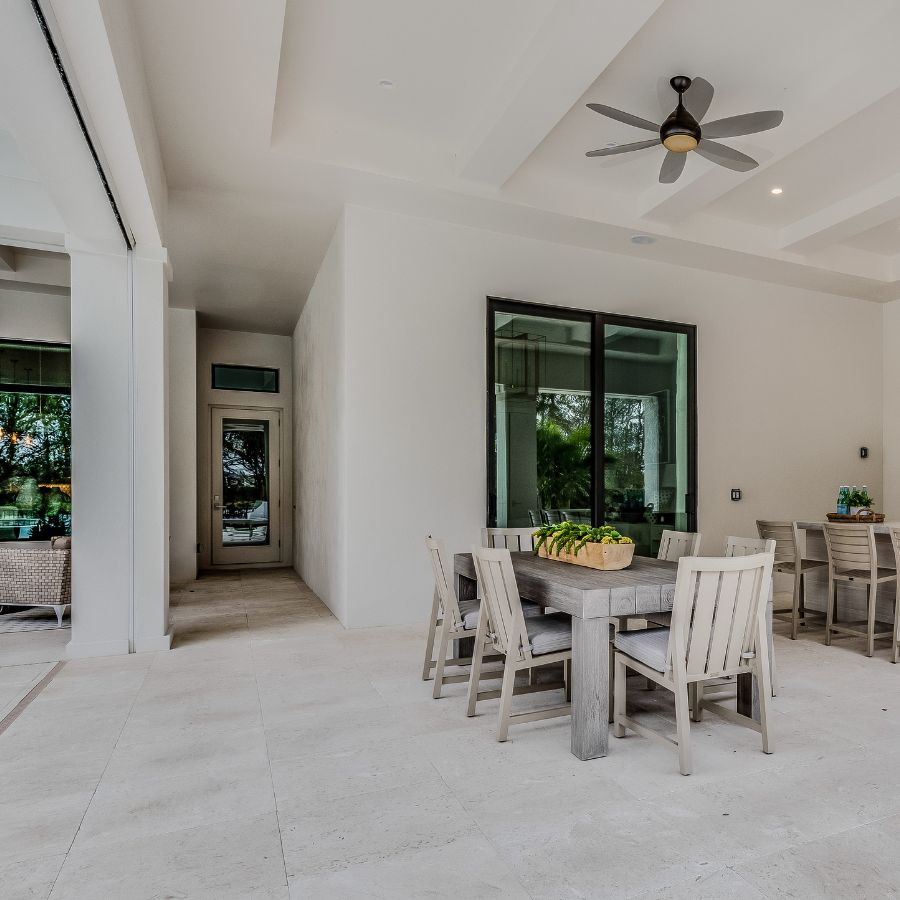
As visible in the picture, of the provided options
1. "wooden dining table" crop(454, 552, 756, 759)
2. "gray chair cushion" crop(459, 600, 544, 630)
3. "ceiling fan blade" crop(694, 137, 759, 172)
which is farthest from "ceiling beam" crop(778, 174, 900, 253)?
"gray chair cushion" crop(459, 600, 544, 630)

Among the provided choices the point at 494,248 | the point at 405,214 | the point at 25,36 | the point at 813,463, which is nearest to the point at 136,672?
the point at 25,36

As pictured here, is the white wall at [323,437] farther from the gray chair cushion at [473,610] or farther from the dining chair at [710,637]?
the dining chair at [710,637]

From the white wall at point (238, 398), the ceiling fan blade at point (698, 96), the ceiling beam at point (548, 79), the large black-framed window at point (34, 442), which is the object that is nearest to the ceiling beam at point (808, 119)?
the ceiling fan blade at point (698, 96)

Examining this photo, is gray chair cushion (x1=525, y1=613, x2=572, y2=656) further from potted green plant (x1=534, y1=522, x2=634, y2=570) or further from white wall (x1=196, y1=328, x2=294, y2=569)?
white wall (x1=196, y1=328, x2=294, y2=569)

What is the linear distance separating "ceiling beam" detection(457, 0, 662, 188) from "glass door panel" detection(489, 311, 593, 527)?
1448mm

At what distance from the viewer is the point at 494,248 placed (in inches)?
221

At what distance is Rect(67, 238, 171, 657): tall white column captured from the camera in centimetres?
429

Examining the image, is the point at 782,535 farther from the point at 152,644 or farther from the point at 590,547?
the point at 152,644

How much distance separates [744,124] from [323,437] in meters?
4.24

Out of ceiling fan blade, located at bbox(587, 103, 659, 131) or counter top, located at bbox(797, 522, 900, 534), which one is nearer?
ceiling fan blade, located at bbox(587, 103, 659, 131)

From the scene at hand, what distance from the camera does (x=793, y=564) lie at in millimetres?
5062

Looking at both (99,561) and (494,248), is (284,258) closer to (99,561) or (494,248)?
(494,248)

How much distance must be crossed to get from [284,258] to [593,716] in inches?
204

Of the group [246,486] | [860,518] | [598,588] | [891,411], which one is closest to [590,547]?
[598,588]
